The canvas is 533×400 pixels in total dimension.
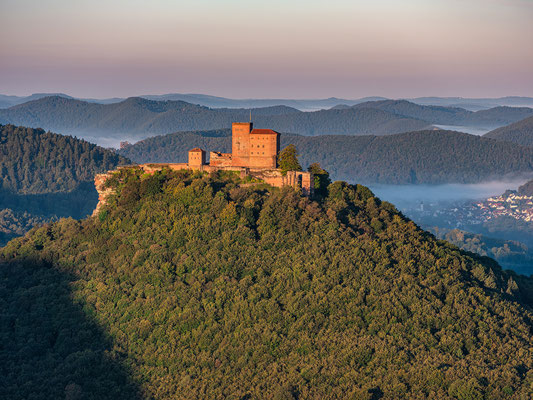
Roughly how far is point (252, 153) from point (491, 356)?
1615 inches

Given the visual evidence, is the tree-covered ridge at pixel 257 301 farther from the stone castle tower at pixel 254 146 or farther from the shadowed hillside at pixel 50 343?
the stone castle tower at pixel 254 146

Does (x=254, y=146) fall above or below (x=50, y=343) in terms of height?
above

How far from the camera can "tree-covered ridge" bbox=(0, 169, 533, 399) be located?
68.0m

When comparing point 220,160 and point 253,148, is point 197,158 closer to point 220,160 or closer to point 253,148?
point 220,160

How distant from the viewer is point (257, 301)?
3093 inches

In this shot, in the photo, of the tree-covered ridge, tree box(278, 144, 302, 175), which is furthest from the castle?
the tree-covered ridge

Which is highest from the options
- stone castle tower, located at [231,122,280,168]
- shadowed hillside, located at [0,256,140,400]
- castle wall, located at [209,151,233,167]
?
stone castle tower, located at [231,122,280,168]

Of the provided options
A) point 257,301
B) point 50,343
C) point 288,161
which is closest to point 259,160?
point 288,161

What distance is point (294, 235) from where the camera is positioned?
Result: 88.5m

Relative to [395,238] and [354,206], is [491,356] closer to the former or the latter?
[395,238]

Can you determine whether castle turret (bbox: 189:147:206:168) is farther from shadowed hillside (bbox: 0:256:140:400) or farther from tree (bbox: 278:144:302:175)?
shadowed hillside (bbox: 0:256:140:400)

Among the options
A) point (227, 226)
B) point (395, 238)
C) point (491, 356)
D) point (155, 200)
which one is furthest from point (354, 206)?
point (491, 356)

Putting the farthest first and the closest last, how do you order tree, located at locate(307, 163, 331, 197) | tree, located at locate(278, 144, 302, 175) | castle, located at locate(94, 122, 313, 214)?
tree, located at locate(307, 163, 331, 197)
tree, located at locate(278, 144, 302, 175)
castle, located at locate(94, 122, 313, 214)

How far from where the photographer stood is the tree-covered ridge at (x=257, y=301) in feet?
223
